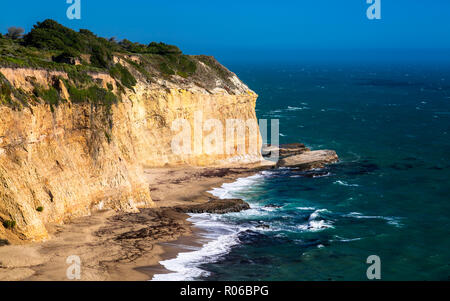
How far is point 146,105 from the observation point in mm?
64625

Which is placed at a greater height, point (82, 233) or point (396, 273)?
point (82, 233)

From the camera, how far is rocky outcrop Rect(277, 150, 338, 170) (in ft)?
232

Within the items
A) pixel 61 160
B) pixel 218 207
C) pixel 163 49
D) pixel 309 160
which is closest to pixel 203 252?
pixel 218 207

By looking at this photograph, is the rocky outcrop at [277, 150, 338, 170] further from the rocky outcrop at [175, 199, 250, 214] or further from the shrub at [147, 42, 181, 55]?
the shrub at [147, 42, 181, 55]

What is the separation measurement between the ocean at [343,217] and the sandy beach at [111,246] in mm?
1693

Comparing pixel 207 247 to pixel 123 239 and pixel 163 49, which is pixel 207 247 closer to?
pixel 123 239

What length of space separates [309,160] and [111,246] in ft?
128

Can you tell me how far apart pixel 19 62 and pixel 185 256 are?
62.0 ft

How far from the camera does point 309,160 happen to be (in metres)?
71.9

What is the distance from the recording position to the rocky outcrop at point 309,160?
70.8 meters
